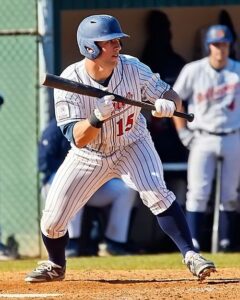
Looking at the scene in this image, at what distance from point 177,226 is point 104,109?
1002 millimetres

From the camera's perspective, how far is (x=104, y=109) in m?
6.14

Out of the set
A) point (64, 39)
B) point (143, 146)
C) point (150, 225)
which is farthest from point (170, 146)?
point (143, 146)

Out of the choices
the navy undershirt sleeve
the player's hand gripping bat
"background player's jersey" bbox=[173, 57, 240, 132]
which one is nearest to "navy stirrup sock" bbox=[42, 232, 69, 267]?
the navy undershirt sleeve

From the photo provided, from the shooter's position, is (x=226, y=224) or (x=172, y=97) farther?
(x=226, y=224)

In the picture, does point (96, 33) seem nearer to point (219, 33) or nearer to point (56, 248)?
point (56, 248)

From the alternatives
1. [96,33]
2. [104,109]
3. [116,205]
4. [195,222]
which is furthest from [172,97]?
[116,205]

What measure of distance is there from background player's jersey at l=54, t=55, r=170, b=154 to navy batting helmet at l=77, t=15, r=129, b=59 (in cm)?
18

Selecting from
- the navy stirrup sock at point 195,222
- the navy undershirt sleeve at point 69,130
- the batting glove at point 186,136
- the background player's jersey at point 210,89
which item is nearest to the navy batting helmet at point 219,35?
the background player's jersey at point 210,89

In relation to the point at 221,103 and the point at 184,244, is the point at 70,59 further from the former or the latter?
the point at 184,244

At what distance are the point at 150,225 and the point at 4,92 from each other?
200 centimetres

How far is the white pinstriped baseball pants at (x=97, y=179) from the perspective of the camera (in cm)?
667

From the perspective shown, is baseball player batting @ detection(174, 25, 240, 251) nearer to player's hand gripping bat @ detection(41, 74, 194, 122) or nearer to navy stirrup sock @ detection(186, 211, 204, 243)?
navy stirrup sock @ detection(186, 211, 204, 243)

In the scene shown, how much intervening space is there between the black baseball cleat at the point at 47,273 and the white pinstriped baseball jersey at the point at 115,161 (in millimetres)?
238

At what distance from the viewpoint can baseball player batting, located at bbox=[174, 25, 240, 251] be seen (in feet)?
32.2
